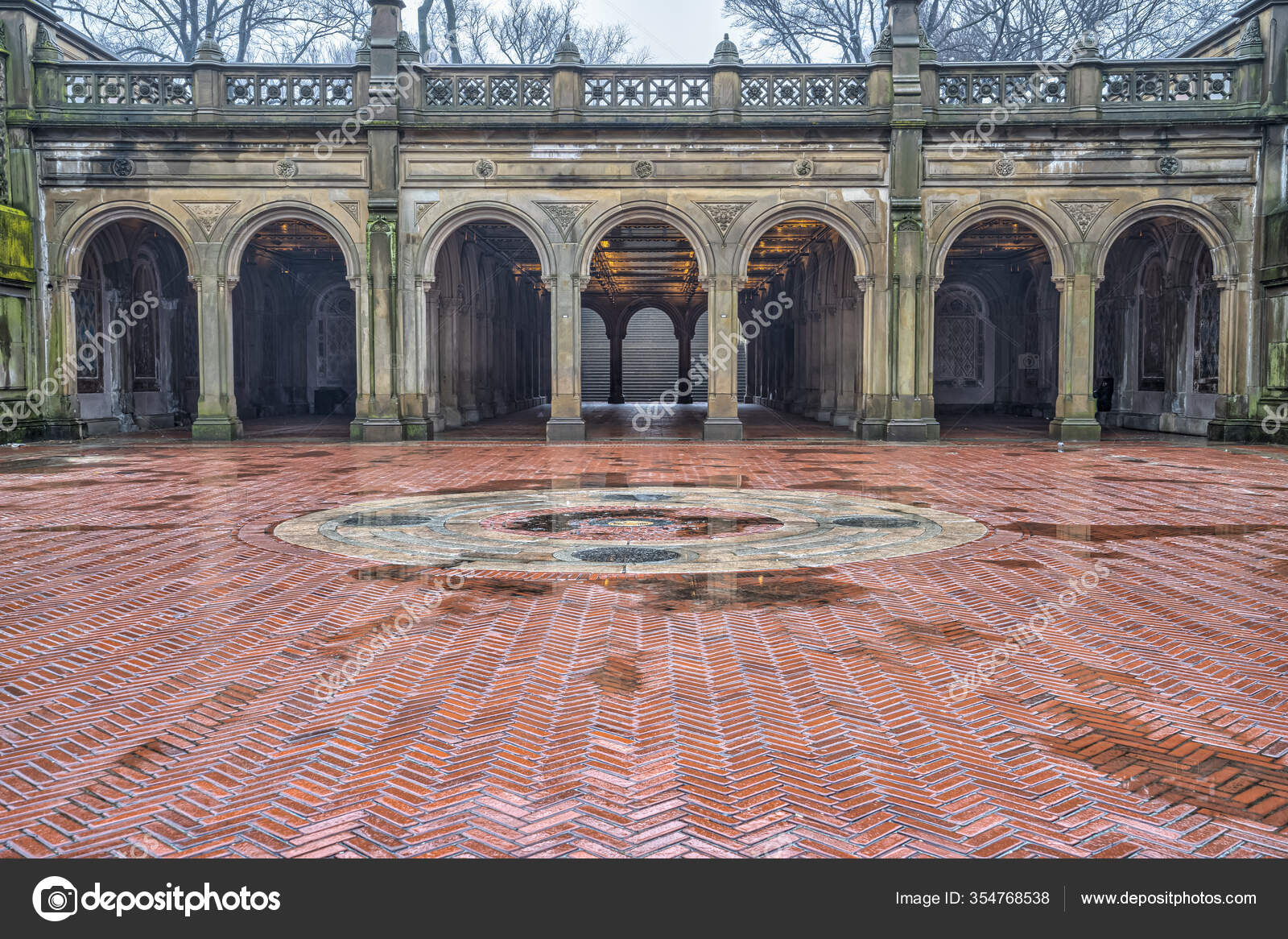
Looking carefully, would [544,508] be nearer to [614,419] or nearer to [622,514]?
[622,514]

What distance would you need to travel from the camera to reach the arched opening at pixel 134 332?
25578 mm

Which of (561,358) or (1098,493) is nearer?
(1098,493)

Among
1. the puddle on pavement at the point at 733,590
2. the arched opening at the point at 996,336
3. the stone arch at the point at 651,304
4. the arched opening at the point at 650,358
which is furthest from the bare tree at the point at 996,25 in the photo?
the puddle on pavement at the point at 733,590

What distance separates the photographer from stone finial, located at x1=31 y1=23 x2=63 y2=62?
23391 millimetres

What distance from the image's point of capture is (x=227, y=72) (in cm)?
2392

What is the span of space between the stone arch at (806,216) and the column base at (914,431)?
11.6ft

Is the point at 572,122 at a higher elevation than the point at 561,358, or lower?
higher

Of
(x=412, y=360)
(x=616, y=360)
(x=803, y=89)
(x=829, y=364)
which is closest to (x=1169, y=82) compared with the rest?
(x=803, y=89)

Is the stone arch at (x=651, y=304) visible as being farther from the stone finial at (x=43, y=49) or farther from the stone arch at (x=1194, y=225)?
the stone finial at (x=43, y=49)

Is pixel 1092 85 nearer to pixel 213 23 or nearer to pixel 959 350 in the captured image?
pixel 959 350

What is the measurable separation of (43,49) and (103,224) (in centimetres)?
394
